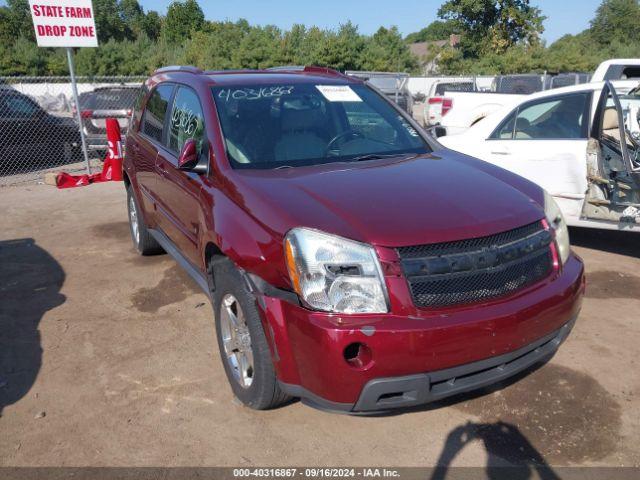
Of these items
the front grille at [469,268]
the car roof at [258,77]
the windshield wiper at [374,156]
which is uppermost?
the car roof at [258,77]

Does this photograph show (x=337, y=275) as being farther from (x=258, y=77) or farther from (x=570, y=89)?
(x=570, y=89)

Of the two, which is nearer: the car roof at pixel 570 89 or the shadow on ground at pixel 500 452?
the shadow on ground at pixel 500 452

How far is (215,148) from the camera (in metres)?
3.40

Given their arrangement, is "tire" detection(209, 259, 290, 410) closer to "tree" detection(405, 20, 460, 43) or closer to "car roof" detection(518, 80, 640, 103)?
"car roof" detection(518, 80, 640, 103)

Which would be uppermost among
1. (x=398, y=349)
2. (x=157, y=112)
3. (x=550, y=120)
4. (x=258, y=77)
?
Answer: (x=258, y=77)

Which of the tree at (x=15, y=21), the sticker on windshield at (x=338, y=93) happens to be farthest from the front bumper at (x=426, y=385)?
the tree at (x=15, y=21)

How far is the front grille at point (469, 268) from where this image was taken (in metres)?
2.49

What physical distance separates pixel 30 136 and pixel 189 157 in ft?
32.8

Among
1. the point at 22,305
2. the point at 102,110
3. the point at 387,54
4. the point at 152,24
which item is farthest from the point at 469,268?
the point at 152,24

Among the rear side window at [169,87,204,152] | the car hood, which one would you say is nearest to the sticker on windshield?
the car hood

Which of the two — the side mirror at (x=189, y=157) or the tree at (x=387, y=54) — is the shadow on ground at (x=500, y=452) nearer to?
the side mirror at (x=189, y=157)

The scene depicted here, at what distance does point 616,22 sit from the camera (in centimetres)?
6731

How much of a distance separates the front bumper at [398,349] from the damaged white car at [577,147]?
2.89m

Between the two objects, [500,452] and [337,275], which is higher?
[337,275]
